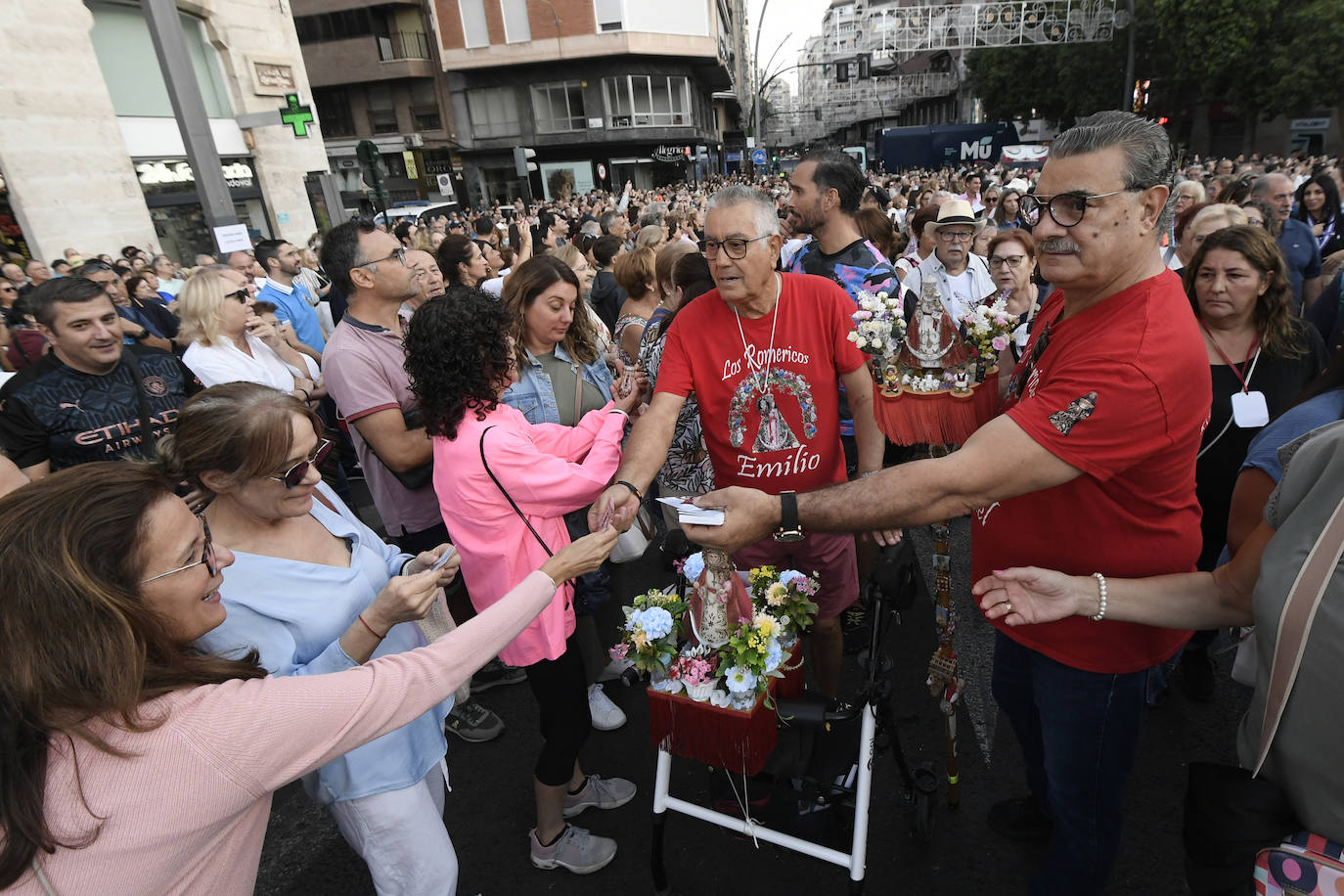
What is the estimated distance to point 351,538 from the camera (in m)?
2.21

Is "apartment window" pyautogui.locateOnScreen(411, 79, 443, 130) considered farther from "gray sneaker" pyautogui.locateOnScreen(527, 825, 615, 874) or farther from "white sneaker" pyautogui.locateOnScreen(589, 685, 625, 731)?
"gray sneaker" pyautogui.locateOnScreen(527, 825, 615, 874)

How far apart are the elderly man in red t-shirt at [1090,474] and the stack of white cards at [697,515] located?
0.10 ft

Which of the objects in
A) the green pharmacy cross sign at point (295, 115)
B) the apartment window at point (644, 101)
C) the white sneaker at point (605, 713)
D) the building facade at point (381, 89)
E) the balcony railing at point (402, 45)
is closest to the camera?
the white sneaker at point (605, 713)

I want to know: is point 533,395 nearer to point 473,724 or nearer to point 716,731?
point 716,731

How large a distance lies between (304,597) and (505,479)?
68 cm

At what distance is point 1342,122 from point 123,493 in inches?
1638

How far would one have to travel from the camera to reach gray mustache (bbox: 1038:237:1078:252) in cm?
173

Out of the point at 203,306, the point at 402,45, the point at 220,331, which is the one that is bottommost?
the point at 220,331

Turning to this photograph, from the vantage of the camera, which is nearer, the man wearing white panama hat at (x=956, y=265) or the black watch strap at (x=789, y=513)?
the black watch strap at (x=789, y=513)

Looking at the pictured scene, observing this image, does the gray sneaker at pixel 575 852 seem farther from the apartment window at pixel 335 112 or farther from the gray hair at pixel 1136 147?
the apartment window at pixel 335 112

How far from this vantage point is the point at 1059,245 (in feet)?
5.74

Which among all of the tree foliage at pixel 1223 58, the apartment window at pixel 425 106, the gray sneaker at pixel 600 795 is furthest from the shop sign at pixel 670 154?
the gray sneaker at pixel 600 795

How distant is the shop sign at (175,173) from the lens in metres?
16.2

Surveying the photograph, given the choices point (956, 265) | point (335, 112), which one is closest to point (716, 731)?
point (956, 265)
